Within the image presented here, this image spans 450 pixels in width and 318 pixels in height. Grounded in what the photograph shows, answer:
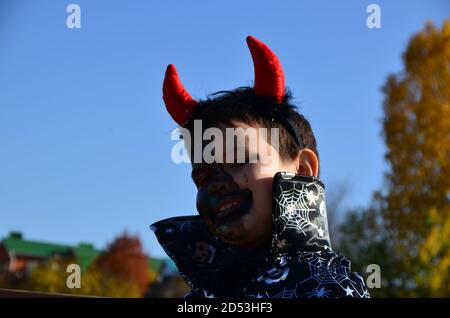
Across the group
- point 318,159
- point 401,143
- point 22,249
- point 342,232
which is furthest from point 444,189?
point 22,249

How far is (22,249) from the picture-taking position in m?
43.2

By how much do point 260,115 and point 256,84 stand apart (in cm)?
A: 13

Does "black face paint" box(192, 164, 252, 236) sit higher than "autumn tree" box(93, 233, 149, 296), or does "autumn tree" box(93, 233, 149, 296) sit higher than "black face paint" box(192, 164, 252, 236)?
"autumn tree" box(93, 233, 149, 296)

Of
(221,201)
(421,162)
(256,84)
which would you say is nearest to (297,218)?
(221,201)

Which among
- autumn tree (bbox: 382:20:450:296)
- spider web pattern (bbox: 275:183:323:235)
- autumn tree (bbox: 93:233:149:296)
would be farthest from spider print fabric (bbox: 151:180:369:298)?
autumn tree (bbox: 93:233:149:296)

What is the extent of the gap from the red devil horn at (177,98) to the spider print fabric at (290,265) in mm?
563

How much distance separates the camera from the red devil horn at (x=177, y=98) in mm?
2586

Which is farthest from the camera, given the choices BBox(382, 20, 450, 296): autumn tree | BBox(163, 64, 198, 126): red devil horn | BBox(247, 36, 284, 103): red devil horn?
BBox(382, 20, 450, 296): autumn tree

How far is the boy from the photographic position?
209 cm

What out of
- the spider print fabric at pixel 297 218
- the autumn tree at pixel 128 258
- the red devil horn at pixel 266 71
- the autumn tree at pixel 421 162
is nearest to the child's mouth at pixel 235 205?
the spider print fabric at pixel 297 218

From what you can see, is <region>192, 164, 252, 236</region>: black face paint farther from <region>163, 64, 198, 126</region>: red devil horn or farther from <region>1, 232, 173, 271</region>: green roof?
<region>1, 232, 173, 271</region>: green roof

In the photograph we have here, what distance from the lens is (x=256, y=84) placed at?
7.98 feet

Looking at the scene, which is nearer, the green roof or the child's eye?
the child's eye

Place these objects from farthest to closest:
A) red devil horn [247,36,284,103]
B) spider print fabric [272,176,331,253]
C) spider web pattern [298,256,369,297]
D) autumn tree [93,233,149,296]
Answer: autumn tree [93,233,149,296] → red devil horn [247,36,284,103] → spider print fabric [272,176,331,253] → spider web pattern [298,256,369,297]
